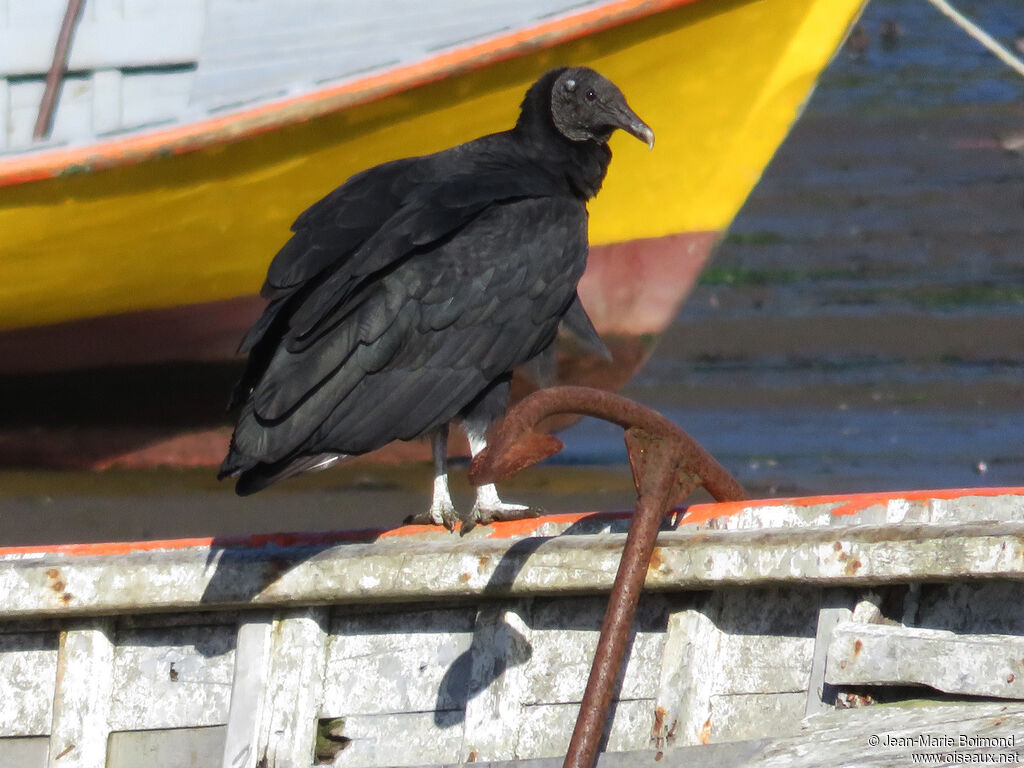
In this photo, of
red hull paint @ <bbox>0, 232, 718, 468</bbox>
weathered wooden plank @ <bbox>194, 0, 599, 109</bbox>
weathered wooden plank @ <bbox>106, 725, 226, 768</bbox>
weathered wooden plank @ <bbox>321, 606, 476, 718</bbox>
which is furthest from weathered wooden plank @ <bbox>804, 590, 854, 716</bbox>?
red hull paint @ <bbox>0, 232, 718, 468</bbox>

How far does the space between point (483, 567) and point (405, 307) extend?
0.91 metres

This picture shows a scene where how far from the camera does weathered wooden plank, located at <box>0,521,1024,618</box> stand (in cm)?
212

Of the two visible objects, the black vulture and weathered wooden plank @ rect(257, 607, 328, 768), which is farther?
the black vulture

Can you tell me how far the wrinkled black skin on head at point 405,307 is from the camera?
123 inches

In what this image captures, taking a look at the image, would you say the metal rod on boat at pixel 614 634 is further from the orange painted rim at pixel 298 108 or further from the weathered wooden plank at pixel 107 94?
the weathered wooden plank at pixel 107 94

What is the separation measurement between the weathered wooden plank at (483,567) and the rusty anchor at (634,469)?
0.11 metres

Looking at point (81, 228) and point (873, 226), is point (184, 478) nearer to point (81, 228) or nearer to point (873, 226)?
point (81, 228)

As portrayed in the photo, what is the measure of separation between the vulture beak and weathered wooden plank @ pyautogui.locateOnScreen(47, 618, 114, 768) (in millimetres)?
1948

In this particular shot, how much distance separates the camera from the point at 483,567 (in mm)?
2547

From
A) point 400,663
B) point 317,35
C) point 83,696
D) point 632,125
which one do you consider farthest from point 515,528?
point 317,35

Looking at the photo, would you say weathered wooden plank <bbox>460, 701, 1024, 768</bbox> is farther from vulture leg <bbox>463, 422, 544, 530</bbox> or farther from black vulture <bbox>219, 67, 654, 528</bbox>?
vulture leg <bbox>463, 422, 544, 530</bbox>

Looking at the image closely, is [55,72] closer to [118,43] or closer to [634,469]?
[118,43]

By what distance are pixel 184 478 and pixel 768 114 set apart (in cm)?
282

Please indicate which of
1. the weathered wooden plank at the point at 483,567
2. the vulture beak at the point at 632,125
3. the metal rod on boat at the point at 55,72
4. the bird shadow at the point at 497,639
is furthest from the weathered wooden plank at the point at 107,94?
the bird shadow at the point at 497,639
